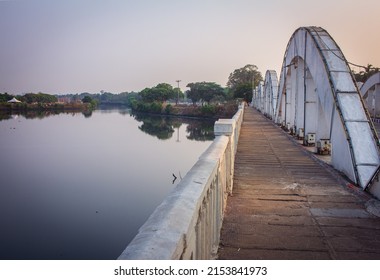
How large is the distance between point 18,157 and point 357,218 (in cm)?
3616

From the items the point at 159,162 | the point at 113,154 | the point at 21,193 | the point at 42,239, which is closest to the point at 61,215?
the point at 42,239

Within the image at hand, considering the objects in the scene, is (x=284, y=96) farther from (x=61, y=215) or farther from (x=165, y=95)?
(x=165, y=95)

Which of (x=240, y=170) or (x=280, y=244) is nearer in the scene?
(x=280, y=244)

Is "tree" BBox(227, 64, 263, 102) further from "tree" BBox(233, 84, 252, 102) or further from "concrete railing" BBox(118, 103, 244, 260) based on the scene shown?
"concrete railing" BBox(118, 103, 244, 260)

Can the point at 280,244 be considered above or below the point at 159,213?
below

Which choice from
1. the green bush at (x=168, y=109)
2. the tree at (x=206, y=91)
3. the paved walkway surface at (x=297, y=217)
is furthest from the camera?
the green bush at (x=168, y=109)

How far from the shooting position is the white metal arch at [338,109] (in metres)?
6.22

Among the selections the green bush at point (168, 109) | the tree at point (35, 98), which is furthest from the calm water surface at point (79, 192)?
the tree at point (35, 98)

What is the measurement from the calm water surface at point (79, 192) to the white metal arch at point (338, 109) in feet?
33.0

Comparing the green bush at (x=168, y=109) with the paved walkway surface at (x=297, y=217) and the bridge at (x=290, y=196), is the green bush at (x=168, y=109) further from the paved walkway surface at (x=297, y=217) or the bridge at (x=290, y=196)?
the paved walkway surface at (x=297, y=217)

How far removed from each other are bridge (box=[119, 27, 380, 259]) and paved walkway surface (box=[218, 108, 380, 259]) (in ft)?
0.04

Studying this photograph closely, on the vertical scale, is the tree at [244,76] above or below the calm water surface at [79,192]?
above
